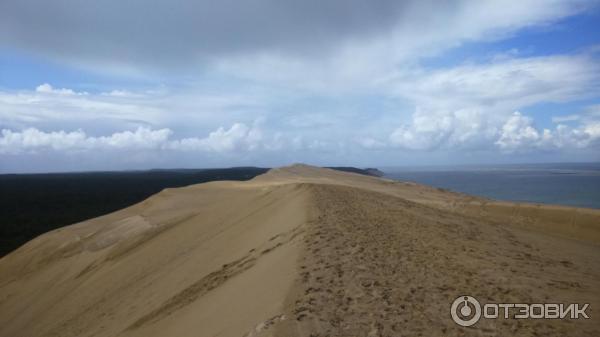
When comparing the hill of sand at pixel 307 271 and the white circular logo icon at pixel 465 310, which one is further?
the hill of sand at pixel 307 271

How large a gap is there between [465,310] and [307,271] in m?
2.35

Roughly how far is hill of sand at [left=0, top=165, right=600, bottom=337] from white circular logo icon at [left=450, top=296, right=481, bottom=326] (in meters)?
0.11

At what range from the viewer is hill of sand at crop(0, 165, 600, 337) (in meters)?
5.16

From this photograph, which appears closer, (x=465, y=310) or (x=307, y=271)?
(x=465, y=310)

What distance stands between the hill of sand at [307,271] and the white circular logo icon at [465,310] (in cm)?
11

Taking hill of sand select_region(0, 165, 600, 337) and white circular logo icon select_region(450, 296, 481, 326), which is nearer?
white circular logo icon select_region(450, 296, 481, 326)

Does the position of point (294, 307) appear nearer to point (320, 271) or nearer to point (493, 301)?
point (320, 271)

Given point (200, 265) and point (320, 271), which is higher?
point (320, 271)

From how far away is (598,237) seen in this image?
13656mm

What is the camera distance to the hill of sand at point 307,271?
5.16m

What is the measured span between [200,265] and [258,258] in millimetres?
2587

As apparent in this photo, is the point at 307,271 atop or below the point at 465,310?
atop

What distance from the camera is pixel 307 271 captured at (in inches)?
253

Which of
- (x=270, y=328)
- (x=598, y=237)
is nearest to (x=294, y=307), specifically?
(x=270, y=328)
